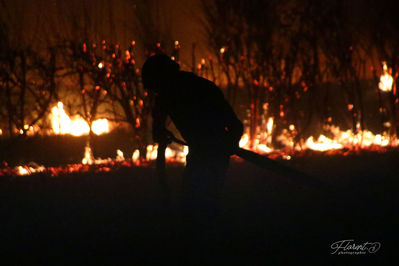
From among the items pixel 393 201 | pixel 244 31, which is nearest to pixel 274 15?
pixel 244 31

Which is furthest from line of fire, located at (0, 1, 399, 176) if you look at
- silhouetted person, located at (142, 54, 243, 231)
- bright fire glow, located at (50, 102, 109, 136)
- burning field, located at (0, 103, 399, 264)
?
silhouetted person, located at (142, 54, 243, 231)

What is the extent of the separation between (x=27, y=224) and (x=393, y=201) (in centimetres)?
424

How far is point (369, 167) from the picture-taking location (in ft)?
25.8

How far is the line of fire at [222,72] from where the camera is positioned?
9859 mm

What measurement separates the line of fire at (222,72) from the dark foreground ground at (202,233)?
106 inches

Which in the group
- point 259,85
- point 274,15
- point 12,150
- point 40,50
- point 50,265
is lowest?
point 50,265

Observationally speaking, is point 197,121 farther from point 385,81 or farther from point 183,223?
point 385,81

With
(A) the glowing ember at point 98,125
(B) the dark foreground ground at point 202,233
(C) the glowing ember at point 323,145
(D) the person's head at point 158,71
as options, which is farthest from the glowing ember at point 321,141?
(D) the person's head at point 158,71

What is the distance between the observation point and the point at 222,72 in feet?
37.3

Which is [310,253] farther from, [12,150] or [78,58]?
[12,150]

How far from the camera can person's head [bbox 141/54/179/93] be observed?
364cm

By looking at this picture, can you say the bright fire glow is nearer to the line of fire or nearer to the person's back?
the line of fire

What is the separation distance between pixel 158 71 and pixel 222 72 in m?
7.84

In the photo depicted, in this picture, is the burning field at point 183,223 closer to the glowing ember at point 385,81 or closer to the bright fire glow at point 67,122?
the bright fire glow at point 67,122
